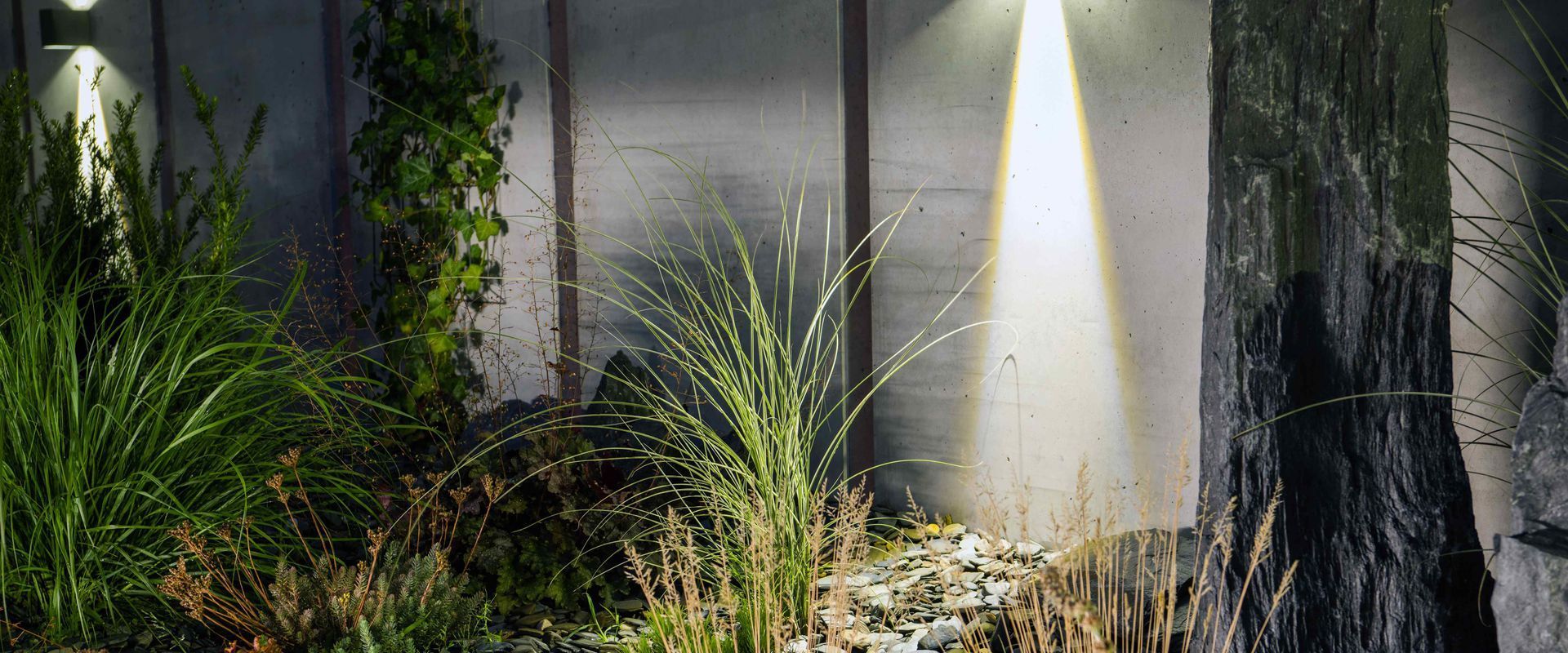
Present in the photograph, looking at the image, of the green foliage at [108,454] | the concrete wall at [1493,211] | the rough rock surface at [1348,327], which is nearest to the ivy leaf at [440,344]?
the green foliage at [108,454]

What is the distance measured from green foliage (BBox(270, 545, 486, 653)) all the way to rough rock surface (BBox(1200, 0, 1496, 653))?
1534 mm

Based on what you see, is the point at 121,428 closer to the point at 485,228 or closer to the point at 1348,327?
the point at 485,228

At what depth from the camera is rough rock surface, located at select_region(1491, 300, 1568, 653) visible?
1.42 m

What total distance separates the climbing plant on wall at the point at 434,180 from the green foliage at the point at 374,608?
48.8 inches

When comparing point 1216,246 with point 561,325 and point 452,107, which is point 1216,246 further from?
point 452,107

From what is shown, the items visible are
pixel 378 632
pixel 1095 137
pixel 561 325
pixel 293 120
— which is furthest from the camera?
pixel 293 120

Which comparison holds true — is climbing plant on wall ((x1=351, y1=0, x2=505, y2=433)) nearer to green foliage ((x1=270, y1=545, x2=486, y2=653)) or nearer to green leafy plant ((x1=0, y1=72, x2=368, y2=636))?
green leafy plant ((x1=0, y1=72, x2=368, y2=636))

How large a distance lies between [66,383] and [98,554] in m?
0.38

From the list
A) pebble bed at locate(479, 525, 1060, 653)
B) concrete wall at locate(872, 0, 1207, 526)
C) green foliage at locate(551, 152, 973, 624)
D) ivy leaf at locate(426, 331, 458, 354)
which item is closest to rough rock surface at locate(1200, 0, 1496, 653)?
pebble bed at locate(479, 525, 1060, 653)

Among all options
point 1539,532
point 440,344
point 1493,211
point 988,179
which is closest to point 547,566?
point 440,344

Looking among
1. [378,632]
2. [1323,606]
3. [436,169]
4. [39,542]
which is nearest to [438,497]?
[378,632]

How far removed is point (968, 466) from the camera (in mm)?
3062

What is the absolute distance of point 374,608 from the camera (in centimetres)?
231

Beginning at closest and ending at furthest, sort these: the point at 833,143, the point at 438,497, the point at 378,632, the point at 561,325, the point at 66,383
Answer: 1. the point at 378,632
2. the point at 66,383
3. the point at 438,497
4. the point at 833,143
5. the point at 561,325
